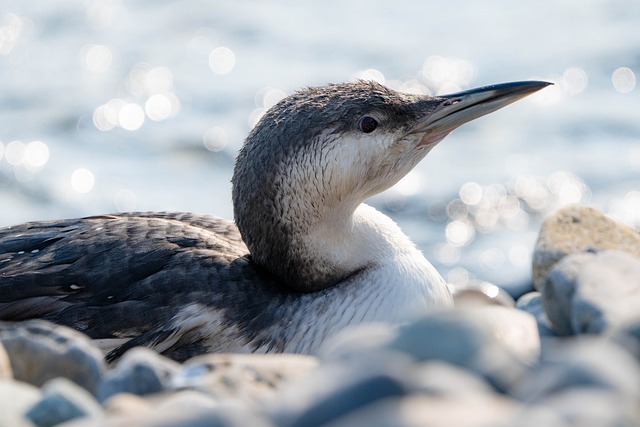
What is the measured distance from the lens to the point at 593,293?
3645mm

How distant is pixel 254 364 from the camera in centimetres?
370

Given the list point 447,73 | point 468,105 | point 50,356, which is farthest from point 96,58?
point 50,356

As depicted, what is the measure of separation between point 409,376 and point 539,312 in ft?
6.40

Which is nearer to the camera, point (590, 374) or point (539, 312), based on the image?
point (590, 374)

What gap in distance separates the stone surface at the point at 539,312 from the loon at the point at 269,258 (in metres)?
0.38

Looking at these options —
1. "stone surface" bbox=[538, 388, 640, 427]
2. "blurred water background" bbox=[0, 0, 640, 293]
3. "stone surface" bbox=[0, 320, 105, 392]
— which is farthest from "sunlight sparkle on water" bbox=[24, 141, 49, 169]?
"stone surface" bbox=[538, 388, 640, 427]

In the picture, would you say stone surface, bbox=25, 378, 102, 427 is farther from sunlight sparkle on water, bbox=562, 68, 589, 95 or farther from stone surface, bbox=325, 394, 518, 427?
sunlight sparkle on water, bbox=562, 68, 589, 95

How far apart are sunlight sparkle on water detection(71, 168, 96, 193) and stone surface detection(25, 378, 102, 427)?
25.4 feet

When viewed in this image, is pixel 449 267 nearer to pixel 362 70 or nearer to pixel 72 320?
pixel 362 70

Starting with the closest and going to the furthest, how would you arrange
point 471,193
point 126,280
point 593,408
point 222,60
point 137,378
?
point 593,408 < point 137,378 < point 126,280 < point 471,193 < point 222,60

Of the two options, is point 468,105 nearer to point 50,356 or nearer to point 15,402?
point 50,356

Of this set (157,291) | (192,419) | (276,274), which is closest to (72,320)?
(157,291)

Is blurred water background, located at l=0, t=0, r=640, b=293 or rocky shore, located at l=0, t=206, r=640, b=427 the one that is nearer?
rocky shore, located at l=0, t=206, r=640, b=427

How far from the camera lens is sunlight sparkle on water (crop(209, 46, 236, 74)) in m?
13.1
